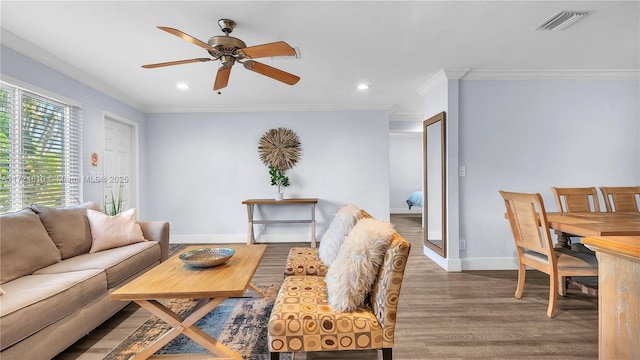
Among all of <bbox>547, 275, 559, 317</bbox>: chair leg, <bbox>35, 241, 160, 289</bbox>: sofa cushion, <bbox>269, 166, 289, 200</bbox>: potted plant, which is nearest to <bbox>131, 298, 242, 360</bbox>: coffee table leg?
<bbox>35, 241, 160, 289</bbox>: sofa cushion

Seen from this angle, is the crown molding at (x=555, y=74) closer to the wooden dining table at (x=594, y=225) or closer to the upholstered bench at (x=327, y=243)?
the wooden dining table at (x=594, y=225)

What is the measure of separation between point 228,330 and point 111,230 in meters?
1.54

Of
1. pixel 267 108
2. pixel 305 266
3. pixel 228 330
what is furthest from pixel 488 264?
pixel 267 108

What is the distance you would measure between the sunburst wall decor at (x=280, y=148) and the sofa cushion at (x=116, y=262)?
92.8 inches

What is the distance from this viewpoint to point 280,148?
15.7ft

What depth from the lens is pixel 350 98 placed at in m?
4.41

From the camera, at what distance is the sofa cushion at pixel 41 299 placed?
1438 mm

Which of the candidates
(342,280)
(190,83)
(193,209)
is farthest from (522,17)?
(193,209)

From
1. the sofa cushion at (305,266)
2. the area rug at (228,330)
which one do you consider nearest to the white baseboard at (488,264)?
the sofa cushion at (305,266)

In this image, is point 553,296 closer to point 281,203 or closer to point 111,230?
point 281,203

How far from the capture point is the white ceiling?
206 centimetres

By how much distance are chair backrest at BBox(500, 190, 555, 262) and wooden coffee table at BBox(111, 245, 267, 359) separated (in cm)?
218

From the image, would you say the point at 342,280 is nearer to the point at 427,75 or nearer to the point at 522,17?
the point at 522,17

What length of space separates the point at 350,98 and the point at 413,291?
2857mm
